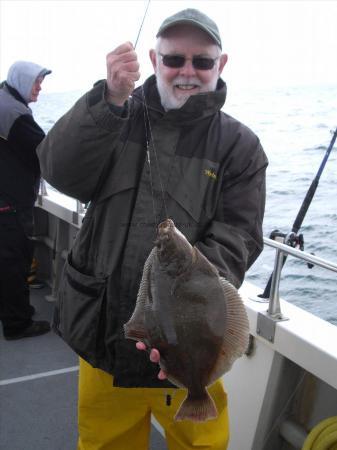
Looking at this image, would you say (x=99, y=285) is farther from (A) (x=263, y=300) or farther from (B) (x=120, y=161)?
(A) (x=263, y=300)

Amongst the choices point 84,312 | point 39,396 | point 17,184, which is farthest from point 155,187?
point 17,184

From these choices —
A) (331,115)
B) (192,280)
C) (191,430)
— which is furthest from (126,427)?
(331,115)

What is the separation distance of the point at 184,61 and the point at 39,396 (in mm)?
2585

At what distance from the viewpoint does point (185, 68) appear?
6.73 feet

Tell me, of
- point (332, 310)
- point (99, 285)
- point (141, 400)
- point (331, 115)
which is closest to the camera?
point (99, 285)

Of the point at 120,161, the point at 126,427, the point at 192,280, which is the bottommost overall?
the point at 126,427

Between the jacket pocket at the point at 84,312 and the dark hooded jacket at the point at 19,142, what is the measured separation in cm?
205

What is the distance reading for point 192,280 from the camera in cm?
170

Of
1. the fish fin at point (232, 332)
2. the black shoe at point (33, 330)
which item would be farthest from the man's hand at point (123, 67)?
the black shoe at point (33, 330)

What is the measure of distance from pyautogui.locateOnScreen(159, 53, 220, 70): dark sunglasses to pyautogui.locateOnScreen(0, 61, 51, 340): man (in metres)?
2.12

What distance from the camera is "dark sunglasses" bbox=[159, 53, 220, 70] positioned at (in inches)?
80.6

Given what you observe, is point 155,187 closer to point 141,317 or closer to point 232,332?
point 141,317

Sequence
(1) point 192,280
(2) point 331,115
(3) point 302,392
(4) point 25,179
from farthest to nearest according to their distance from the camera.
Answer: (2) point 331,115, (4) point 25,179, (3) point 302,392, (1) point 192,280

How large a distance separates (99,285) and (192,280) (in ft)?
1.70
